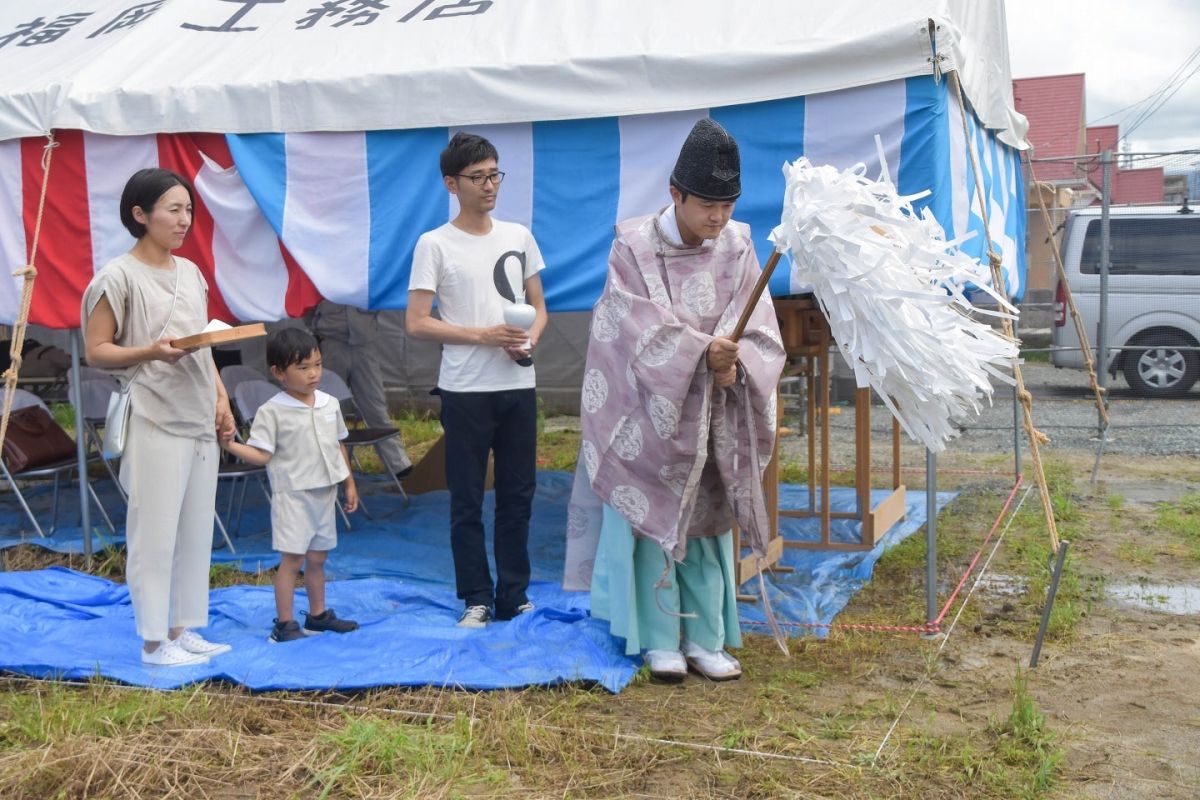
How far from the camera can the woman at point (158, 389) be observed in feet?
11.2

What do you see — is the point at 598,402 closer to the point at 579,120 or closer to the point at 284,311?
the point at 579,120

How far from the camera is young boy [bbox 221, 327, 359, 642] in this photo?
149 inches

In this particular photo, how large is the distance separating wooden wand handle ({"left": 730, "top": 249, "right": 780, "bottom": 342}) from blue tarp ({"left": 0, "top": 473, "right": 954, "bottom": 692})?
109 centimetres

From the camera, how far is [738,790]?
2752 millimetres

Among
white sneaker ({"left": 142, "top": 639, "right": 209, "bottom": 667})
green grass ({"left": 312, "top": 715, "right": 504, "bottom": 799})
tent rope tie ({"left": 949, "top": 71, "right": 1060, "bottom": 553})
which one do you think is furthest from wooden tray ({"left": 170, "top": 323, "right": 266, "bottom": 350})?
tent rope tie ({"left": 949, "top": 71, "right": 1060, "bottom": 553})

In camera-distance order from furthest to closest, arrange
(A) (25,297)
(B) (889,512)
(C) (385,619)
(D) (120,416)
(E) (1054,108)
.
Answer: (E) (1054,108), (B) (889,512), (A) (25,297), (C) (385,619), (D) (120,416)

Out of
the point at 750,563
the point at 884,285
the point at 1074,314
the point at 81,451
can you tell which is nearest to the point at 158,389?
the point at 81,451

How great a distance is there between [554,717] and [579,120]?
215cm

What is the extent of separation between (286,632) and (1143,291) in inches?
346

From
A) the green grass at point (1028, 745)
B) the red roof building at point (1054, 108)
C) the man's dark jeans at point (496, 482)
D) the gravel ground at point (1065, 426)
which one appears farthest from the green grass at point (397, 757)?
the red roof building at point (1054, 108)

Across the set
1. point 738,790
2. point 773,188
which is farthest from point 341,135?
point 738,790

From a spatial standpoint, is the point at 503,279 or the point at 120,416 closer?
the point at 120,416

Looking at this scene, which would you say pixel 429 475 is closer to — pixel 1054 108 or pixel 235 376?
pixel 235 376

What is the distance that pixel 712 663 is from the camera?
3.57 meters
